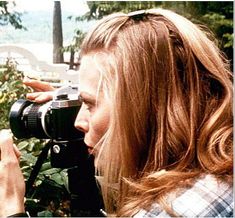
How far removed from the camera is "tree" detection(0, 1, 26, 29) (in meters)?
1.43

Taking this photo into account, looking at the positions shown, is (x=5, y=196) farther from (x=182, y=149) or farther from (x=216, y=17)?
(x=216, y=17)

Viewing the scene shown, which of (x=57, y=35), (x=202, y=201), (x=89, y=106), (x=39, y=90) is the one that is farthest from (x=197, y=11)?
(x=202, y=201)

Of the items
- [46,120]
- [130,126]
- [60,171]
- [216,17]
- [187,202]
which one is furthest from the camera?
[216,17]

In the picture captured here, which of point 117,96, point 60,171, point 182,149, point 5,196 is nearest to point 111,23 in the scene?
point 117,96

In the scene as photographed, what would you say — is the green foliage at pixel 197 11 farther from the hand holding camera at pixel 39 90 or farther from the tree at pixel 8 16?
the hand holding camera at pixel 39 90

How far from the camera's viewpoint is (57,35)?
145 centimetres

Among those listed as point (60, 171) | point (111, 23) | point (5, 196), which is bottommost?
point (60, 171)

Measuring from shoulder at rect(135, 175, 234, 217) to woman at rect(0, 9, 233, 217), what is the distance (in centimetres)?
2

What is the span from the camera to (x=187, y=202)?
83cm

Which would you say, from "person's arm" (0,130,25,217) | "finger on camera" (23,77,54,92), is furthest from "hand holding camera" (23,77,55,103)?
"person's arm" (0,130,25,217)

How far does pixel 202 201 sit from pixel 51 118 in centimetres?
43

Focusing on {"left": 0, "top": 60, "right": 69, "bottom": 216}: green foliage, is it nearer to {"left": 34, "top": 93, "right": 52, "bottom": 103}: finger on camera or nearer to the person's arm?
{"left": 34, "top": 93, "right": 52, "bottom": 103}: finger on camera

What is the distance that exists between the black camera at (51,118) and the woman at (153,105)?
0.14m

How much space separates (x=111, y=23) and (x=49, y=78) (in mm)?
461
